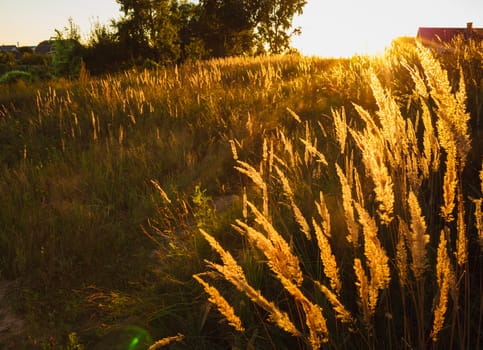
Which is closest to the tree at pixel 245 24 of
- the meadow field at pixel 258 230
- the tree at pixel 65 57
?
the tree at pixel 65 57

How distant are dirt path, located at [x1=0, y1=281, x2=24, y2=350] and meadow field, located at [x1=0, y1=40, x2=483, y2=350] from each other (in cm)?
3

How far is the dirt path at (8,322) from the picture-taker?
2.28 meters

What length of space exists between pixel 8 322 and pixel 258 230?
1.65 m

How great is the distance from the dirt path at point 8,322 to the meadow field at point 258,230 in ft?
0.09

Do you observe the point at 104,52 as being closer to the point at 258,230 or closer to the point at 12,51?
the point at 258,230

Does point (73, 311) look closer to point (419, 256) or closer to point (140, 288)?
point (140, 288)

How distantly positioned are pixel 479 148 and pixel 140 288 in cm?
252

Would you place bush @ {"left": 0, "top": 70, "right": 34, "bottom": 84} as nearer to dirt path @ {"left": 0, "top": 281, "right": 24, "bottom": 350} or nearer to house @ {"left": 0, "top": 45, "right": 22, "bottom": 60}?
dirt path @ {"left": 0, "top": 281, "right": 24, "bottom": 350}

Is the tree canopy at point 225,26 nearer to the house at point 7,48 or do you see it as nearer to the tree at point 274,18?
the tree at point 274,18

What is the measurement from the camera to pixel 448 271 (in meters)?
1.02

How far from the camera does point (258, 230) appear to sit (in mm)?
2223

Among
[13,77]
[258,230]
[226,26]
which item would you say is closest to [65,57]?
[13,77]

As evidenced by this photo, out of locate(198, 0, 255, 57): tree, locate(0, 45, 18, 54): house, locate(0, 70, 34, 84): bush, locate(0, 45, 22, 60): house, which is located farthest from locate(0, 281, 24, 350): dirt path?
locate(0, 45, 18, 54): house

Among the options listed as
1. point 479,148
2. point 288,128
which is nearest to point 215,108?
point 288,128
